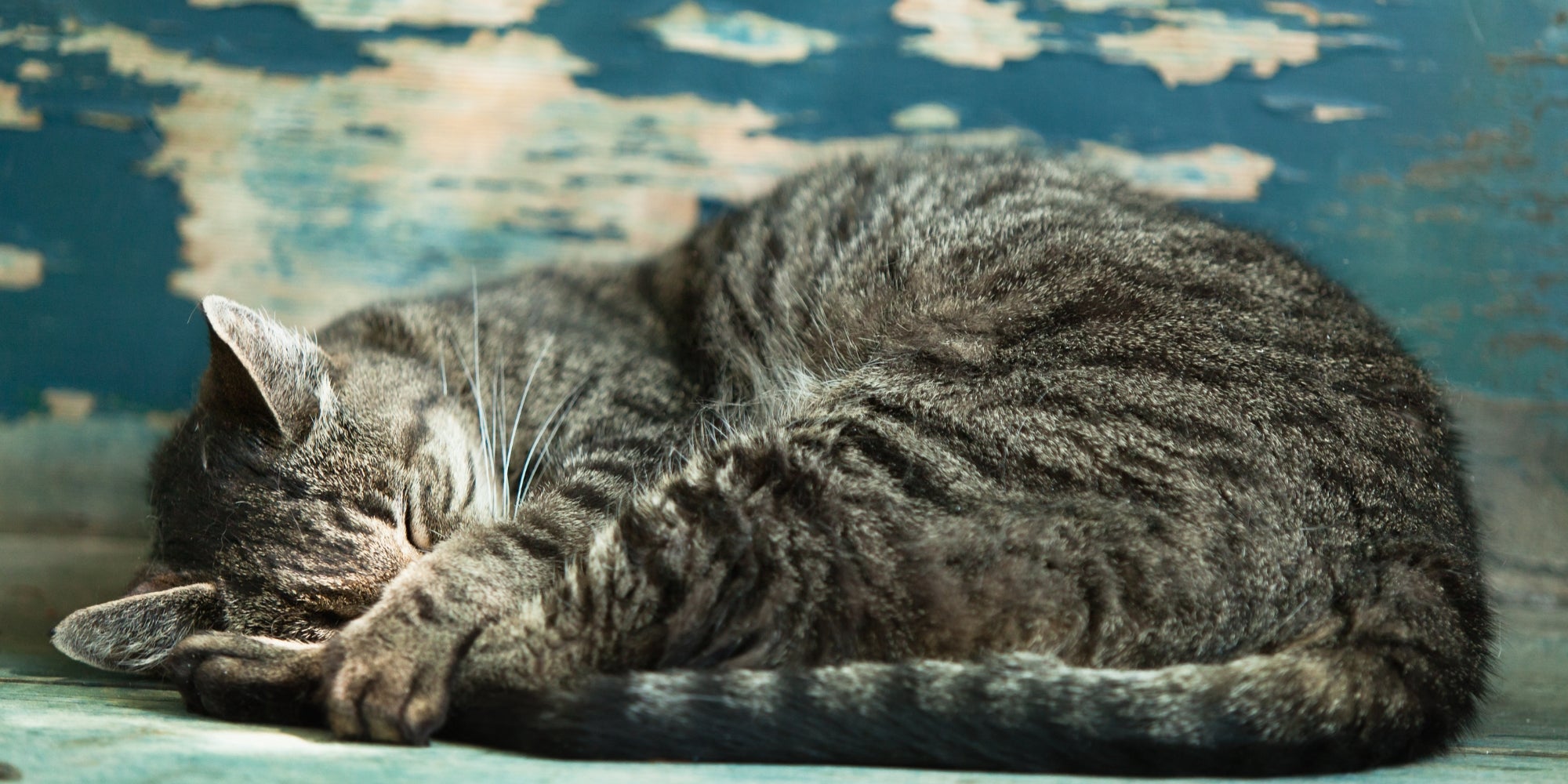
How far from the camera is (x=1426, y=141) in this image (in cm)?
294

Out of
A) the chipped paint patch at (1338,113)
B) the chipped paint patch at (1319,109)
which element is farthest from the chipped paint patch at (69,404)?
the chipped paint patch at (1338,113)

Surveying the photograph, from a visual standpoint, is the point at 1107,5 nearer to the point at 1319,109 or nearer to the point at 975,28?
the point at 975,28

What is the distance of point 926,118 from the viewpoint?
3.13 metres

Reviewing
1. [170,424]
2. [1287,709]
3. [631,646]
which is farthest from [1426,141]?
[170,424]

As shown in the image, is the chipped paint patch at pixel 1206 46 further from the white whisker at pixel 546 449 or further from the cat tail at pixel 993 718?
the cat tail at pixel 993 718

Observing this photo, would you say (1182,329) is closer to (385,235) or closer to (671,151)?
(671,151)

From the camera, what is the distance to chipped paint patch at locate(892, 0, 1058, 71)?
3029 millimetres

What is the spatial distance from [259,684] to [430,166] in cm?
173

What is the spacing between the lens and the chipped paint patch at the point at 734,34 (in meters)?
3.04

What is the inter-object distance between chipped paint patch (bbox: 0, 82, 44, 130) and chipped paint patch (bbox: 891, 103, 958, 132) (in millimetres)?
2340

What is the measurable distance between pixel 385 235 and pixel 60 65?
0.91 metres

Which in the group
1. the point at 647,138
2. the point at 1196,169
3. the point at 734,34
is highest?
the point at 734,34

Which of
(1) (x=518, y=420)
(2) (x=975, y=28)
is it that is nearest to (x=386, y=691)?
(1) (x=518, y=420)

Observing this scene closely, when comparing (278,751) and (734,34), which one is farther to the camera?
(734,34)
